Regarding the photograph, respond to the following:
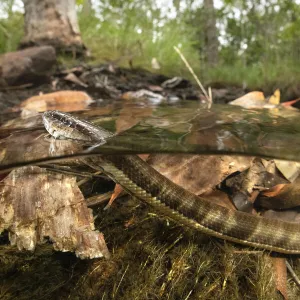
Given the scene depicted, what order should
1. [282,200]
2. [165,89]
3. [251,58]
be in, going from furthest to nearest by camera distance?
[251,58] → [165,89] → [282,200]

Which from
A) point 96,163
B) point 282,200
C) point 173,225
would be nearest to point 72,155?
point 96,163

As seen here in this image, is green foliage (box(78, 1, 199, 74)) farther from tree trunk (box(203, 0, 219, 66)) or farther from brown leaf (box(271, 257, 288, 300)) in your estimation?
brown leaf (box(271, 257, 288, 300))

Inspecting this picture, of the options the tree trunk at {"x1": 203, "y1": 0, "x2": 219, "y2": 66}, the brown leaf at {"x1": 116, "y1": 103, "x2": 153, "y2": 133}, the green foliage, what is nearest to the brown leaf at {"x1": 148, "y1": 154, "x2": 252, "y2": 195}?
the brown leaf at {"x1": 116, "y1": 103, "x2": 153, "y2": 133}

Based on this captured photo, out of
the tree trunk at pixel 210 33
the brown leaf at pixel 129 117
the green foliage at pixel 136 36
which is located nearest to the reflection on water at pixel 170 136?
the brown leaf at pixel 129 117

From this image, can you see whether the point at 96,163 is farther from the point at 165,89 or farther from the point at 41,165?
the point at 165,89

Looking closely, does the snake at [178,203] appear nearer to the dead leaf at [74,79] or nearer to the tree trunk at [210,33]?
the dead leaf at [74,79]
